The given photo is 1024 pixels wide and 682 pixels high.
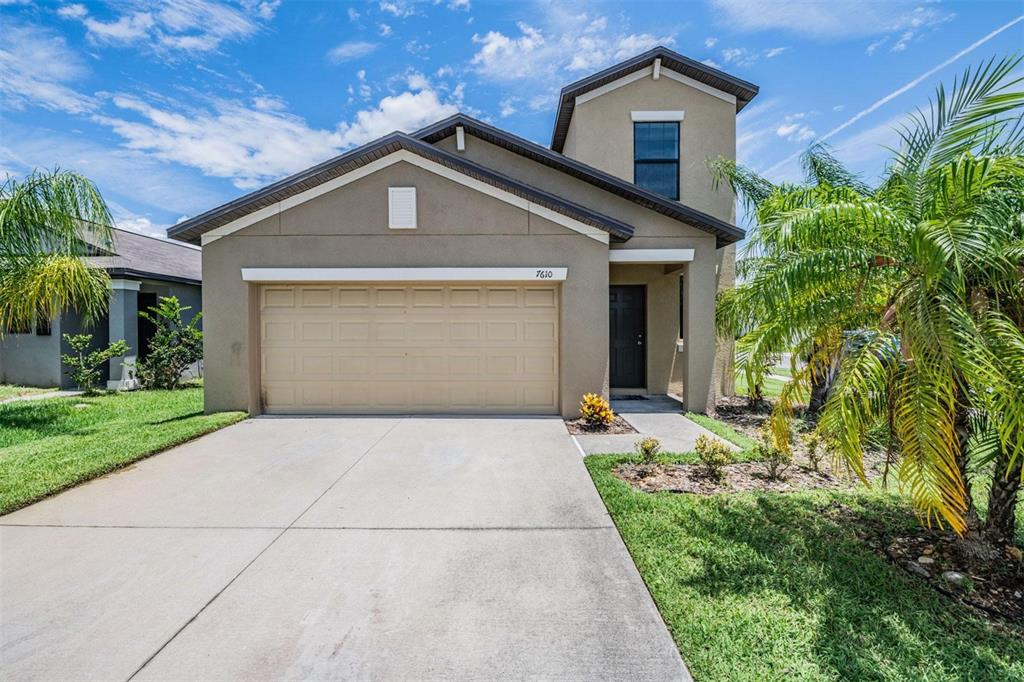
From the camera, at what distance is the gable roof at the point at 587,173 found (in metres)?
9.16

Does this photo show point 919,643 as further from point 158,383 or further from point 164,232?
point 158,383

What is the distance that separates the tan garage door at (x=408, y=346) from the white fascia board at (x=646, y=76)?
5448 mm

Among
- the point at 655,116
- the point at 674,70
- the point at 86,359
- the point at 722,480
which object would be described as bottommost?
the point at 722,480

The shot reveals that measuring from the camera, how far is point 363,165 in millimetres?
8656

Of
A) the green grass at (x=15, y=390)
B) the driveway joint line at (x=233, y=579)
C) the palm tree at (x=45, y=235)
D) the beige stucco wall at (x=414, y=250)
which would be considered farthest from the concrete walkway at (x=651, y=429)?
the green grass at (x=15, y=390)

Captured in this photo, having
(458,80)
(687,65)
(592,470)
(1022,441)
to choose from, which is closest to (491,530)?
(592,470)

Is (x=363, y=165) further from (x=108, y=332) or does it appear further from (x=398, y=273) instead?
(x=108, y=332)

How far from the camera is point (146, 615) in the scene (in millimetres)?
2992

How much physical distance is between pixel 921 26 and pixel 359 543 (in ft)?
33.6

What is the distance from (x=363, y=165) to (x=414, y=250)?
1843mm

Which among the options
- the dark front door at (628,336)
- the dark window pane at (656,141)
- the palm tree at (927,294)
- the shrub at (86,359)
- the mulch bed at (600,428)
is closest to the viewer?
the palm tree at (927,294)

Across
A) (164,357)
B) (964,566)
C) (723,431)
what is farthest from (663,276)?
(164,357)

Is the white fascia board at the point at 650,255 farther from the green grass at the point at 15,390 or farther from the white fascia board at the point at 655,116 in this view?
the green grass at the point at 15,390

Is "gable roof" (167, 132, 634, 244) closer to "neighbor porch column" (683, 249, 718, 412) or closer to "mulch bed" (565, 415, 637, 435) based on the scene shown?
"neighbor porch column" (683, 249, 718, 412)
